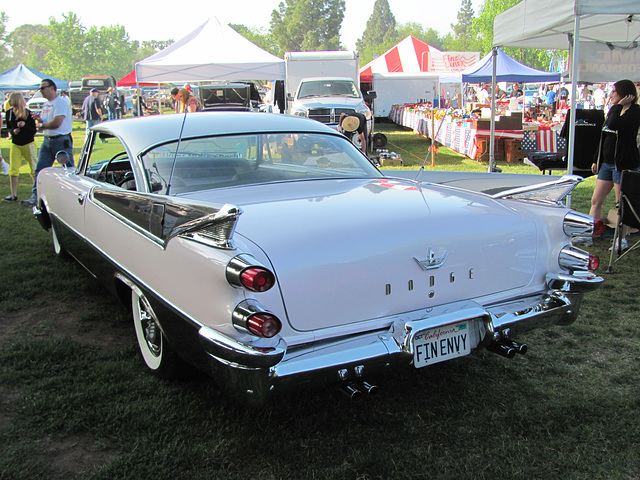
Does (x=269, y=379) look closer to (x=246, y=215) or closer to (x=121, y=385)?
(x=246, y=215)

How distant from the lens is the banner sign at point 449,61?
3638cm

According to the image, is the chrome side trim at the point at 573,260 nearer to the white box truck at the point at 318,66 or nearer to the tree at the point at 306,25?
the white box truck at the point at 318,66

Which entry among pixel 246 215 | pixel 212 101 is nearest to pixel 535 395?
pixel 246 215

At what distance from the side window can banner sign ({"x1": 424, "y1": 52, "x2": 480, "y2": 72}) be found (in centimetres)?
3452

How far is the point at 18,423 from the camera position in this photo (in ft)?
9.18

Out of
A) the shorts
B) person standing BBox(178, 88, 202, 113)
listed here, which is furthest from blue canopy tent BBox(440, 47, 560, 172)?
the shorts

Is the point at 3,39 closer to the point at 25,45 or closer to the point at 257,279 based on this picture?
the point at 25,45

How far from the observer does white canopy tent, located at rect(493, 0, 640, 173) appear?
5788mm

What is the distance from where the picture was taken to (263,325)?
222 cm

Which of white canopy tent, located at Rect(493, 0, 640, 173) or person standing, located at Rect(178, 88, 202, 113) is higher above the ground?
white canopy tent, located at Rect(493, 0, 640, 173)

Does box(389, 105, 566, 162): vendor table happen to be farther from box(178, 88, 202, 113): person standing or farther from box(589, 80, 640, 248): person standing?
box(178, 88, 202, 113): person standing

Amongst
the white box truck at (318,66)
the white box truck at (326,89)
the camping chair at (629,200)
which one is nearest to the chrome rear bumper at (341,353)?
the camping chair at (629,200)

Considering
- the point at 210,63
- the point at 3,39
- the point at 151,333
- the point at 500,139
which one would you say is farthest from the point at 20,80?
the point at 3,39

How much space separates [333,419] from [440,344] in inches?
27.2
